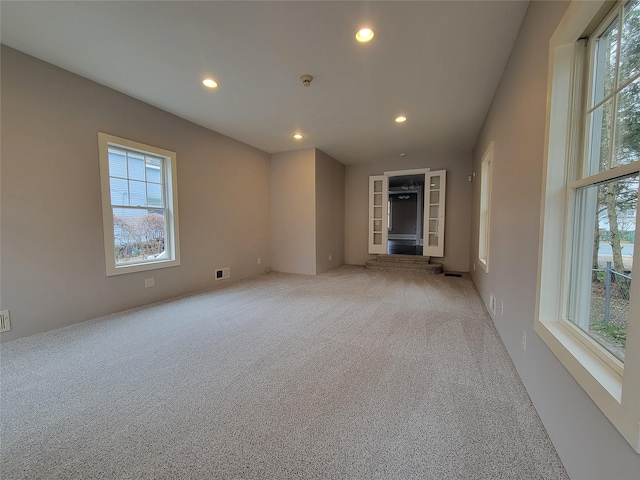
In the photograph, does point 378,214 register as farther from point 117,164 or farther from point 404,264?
point 117,164

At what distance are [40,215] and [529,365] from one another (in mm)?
4160

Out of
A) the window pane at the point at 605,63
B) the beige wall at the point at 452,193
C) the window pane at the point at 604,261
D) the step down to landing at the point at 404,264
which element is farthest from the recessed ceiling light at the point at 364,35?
the step down to landing at the point at 404,264

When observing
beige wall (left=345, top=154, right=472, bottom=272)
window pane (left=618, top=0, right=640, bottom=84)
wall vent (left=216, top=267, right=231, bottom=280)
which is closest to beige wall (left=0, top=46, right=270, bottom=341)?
wall vent (left=216, top=267, right=231, bottom=280)

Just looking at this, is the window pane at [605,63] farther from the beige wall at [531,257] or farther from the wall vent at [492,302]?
the wall vent at [492,302]

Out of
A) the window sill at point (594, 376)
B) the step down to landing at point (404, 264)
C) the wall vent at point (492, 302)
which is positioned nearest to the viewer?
the window sill at point (594, 376)

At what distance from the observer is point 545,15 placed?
1.46 m

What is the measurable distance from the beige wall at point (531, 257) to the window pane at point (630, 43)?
41 centimetres

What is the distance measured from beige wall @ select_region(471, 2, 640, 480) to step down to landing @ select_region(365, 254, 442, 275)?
271 cm

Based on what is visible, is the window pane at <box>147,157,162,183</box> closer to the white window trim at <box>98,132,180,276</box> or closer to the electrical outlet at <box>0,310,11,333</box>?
the white window trim at <box>98,132,180,276</box>

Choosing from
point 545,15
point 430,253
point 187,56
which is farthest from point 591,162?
point 430,253

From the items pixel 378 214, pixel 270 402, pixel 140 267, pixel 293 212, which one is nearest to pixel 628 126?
pixel 270 402

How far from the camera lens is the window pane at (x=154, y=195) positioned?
10.9ft

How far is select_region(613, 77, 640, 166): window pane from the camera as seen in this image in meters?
0.89

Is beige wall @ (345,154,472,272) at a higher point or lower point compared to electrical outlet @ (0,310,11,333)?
higher
